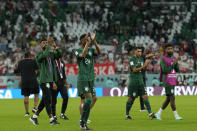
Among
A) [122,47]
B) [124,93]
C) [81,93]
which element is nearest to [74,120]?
[81,93]

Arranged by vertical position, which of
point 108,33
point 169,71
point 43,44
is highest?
point 108,33

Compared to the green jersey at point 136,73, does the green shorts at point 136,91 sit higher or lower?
lower

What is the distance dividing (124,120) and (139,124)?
1.51 m

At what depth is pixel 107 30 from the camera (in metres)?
40.8

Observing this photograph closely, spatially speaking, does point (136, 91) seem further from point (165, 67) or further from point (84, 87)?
point (84, 87)

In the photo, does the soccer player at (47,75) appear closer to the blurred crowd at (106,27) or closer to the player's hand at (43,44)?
the player's hand at (43,44)

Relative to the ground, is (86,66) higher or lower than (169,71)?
higher

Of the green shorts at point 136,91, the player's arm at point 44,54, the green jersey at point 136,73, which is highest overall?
the player's arm at point 44,54

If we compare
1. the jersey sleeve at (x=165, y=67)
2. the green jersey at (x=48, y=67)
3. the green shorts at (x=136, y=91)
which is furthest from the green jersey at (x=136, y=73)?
the green jersey at (x=48, y=67)

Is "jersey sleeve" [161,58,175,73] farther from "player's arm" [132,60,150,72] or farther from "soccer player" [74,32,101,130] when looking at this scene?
"soccer player" [74,32,101,130]

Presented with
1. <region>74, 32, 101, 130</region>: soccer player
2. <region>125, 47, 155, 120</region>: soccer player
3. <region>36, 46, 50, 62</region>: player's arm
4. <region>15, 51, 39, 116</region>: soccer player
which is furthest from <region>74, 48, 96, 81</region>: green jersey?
<region>15, 51, 39, 116</region>: soccer player

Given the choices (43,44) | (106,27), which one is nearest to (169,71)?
(43,44)

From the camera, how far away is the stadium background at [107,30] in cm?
3350

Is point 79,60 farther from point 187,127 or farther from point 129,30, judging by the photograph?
point 129,30
